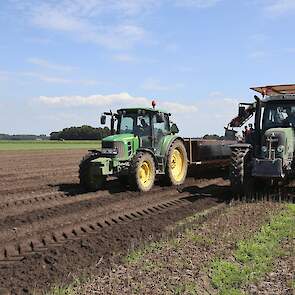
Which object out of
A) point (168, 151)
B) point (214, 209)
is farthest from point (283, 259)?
point (168, 151)

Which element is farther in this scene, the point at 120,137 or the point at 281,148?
the point at 120,137

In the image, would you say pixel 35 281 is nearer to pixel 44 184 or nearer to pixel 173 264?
pixel 173 264

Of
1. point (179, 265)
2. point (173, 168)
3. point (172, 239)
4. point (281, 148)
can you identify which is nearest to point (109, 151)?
Result: point (173, 168)

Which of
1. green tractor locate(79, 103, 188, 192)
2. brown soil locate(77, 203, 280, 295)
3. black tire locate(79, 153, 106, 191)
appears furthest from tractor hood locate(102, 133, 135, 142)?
brown soil locate(77, 203, 280, 295)

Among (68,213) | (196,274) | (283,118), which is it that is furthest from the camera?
(283,118)

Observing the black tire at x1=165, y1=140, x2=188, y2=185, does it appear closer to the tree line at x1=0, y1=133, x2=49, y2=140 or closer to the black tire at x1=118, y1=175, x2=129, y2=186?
the black tire at x1=118, y1=175, x2=129, y2=186

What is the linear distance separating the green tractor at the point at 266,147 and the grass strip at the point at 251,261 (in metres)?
2.87

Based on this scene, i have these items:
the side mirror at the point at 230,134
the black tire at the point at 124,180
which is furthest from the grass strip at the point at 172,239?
the side mirror at the point at 230,134

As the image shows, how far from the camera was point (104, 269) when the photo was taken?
5762mm

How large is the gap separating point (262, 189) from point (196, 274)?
7.64 meters

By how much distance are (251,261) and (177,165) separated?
8521 millimetres

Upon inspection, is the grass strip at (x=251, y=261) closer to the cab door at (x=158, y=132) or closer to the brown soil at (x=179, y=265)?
the brown soil at (x=179, y=265)

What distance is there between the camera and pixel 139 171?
1220 centimetres

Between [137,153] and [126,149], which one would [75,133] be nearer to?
[126,149]
